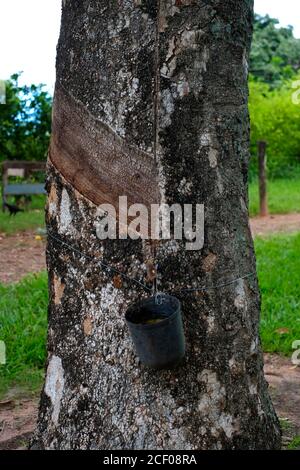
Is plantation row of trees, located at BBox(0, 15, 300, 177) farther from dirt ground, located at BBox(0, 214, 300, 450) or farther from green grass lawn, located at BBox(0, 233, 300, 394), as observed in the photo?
dirt ground, located at BBox(0, 214, 300, 450)

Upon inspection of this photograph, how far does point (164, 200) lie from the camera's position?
99.2 inches

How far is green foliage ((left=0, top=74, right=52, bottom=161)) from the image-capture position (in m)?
12.4

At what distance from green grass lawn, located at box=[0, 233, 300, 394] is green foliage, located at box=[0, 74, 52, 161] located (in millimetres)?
6485

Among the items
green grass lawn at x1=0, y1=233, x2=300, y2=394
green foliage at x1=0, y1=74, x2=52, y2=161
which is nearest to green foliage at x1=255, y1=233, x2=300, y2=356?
green grass lawn at x1=0, y1=233, x2=300, y2=394

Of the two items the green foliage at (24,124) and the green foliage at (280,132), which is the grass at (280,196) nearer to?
the green foliage at (280,132)

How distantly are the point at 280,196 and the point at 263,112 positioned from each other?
414 centimetres

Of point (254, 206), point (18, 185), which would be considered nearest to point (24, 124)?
point (18, 185)

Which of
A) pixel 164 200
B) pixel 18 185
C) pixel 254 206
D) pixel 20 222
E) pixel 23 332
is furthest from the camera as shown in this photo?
pixel 254 206

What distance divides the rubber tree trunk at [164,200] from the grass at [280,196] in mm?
8502

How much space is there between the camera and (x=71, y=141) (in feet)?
8.71

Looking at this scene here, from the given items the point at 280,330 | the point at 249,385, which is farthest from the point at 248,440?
the point at 280,330

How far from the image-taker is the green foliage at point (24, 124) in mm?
12363

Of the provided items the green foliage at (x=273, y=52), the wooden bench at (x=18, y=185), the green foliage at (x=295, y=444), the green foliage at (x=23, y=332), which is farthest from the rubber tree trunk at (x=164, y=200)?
the green foliage at (x=273, y=52)

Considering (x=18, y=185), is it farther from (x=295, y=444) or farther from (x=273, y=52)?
(x=273, y=52)
